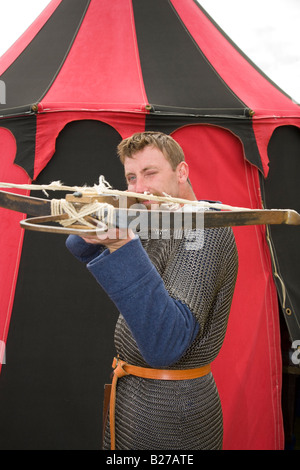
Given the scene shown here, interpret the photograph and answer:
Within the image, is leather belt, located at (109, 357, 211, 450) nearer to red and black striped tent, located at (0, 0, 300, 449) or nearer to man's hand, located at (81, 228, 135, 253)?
man's hand, located at (81, 228, 135, 253)

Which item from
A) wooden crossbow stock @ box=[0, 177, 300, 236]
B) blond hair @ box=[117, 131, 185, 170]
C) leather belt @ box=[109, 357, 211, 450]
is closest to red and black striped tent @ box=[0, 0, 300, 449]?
blond hair @ box=[117, 131, 185, 170]

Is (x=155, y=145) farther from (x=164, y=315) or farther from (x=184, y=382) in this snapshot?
(x=184, y=382)

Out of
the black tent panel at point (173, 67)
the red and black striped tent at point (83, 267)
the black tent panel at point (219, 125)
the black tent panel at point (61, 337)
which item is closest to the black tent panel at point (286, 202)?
the red and black striped tent at point (83, 267)

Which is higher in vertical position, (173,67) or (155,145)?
(173,67)

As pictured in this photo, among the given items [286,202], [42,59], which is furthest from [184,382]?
[42,59]

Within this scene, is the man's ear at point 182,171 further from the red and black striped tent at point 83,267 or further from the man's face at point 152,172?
the red and black striped tent at point 83,267

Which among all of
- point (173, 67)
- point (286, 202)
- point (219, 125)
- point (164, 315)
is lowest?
point (164, 315)

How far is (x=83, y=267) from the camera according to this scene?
7.70ft

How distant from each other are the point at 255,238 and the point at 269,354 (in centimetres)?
66

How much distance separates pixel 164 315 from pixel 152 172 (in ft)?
1.71

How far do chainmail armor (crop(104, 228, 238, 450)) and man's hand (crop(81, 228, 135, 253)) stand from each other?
0.83 feet

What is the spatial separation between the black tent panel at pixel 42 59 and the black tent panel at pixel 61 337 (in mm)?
329
